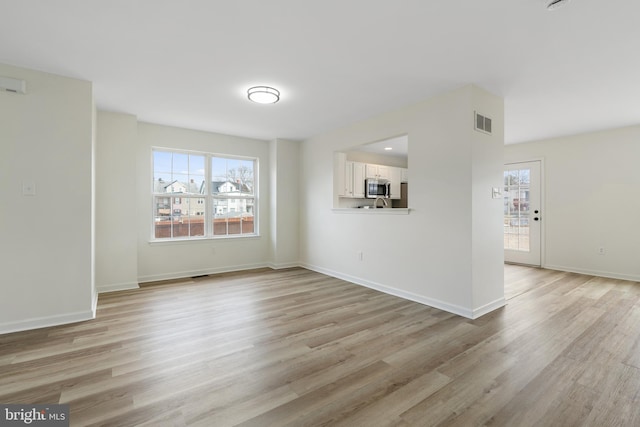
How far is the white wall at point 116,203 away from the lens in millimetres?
4109

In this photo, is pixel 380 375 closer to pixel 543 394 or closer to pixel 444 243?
pixel 543 394

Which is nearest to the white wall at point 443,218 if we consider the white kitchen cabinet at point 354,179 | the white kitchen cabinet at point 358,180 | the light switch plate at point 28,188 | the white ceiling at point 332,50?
the white ceiling at point 332,50

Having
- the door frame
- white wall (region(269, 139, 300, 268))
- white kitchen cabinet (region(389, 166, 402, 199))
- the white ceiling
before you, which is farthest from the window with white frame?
the door frame

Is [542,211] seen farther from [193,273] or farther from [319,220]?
[193,273]

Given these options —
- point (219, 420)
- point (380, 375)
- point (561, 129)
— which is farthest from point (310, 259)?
point (561, 129)

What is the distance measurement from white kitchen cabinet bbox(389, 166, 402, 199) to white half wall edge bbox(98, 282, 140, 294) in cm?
545

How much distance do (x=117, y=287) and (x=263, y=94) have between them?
350 centimetres

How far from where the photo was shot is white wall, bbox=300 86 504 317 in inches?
126

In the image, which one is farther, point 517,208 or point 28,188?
point 517,208

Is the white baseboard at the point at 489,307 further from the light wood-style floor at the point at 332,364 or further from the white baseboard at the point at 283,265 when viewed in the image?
the white baseboard at the point at 283,265

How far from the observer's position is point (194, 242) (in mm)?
5176

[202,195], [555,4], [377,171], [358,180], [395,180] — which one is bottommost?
[202,195]

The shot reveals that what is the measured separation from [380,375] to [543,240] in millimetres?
5473

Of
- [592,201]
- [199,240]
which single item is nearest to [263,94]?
[199,240]
